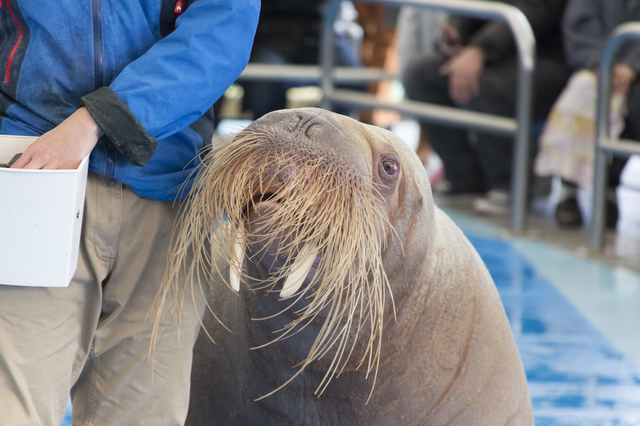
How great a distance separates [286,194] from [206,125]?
424mm

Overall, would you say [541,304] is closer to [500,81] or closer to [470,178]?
[500,81]

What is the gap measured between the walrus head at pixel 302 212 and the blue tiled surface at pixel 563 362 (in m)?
1.17

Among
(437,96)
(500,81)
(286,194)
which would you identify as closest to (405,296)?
(286,194)

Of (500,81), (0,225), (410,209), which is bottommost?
(500,81)

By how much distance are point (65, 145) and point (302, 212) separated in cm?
47

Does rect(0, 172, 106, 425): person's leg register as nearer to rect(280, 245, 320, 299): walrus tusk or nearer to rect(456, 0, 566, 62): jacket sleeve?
rect(280, 245, 320, 299): walrus tusk

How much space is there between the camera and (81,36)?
1687 millimetres

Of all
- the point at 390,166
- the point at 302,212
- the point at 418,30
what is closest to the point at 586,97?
the point at 418,30

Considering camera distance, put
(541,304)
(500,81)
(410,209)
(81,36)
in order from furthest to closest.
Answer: (500,81) → (541,304) → (410,209) → (81,36)

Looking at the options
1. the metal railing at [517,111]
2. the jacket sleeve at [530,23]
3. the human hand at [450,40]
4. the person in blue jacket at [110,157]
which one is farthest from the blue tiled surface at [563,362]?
the human hand at [450,40]

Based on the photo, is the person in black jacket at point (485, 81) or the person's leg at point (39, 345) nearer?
the person's leg at point (39, 345)

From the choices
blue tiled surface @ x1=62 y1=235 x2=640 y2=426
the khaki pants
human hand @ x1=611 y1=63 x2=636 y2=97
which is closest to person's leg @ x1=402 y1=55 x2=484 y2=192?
human hand @ x1=611 y1=63 x2=636 y2=97

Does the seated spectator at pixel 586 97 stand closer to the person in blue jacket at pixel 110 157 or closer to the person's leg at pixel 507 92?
the person's leg at pixel 507 92

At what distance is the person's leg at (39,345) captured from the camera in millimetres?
1635
